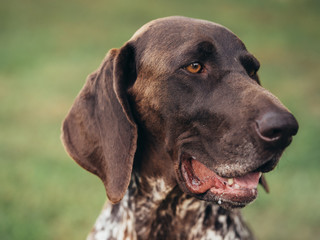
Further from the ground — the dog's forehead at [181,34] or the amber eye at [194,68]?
the dog's forehead at [181,34]

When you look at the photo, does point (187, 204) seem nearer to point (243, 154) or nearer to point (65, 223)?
point (243, 154)

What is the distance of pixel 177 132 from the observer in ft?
10.2

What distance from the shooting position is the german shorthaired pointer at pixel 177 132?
9.23 ft

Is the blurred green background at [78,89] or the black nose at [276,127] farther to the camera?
the blurred green background at [78,89]

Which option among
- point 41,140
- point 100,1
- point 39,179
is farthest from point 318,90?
point 100,1

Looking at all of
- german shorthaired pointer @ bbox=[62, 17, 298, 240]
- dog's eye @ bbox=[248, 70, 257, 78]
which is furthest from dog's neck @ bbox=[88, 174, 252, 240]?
dog's eye @ bbox=[248, 70, 257, 78]

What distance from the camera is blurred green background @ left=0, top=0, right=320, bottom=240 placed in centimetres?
611

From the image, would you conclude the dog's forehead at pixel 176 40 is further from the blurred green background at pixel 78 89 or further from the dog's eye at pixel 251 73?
the blurred green background at pixel 78 89

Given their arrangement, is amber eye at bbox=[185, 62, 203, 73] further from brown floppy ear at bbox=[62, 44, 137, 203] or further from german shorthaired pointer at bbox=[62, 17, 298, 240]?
brown floppy ear at bbox=[62, 44, 137, 203]

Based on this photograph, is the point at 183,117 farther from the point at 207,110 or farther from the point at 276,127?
the point at 276,127

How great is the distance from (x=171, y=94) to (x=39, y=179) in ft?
15.0

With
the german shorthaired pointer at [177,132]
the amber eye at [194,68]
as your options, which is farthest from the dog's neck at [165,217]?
the amber eye at [194,68]

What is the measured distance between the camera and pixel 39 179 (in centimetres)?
714

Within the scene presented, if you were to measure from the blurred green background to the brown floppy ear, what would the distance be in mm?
2540
